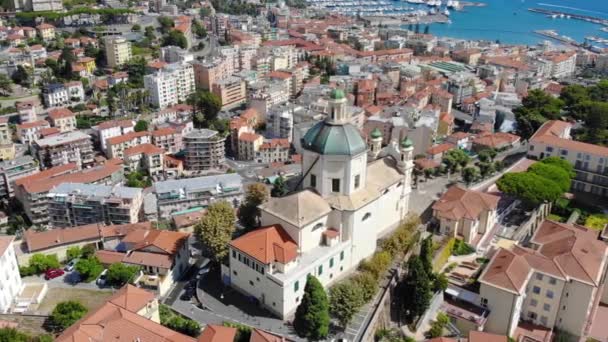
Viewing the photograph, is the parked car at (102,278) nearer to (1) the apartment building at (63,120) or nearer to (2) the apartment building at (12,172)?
(2) the apartment building at (12,172)

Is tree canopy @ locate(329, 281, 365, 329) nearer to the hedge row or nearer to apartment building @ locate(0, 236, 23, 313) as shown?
the hedge row

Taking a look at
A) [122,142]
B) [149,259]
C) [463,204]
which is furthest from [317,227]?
[122,142]

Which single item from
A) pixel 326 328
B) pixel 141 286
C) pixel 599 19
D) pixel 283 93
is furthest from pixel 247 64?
pixel 599 19

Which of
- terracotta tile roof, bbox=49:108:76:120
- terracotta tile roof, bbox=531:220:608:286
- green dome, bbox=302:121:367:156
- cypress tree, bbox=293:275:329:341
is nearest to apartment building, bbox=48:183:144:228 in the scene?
green dome, bbox=302:121:367:156

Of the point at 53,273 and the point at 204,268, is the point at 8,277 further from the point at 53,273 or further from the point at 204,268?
the point at 204,268

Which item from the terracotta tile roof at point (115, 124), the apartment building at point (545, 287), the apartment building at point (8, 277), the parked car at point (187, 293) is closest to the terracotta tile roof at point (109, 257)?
the apartment building at point (8, 277)

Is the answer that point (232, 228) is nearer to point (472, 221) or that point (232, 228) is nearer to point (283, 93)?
→ point (472, 221)
